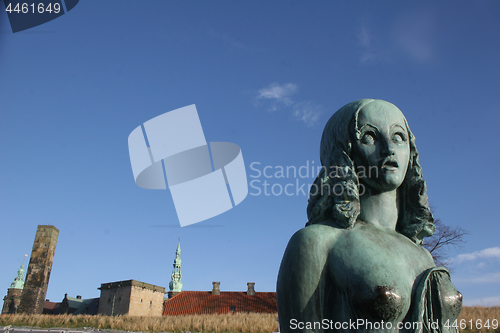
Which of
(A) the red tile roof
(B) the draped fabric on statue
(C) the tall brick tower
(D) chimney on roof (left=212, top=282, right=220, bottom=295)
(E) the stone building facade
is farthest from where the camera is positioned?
(C) the tall brick tower

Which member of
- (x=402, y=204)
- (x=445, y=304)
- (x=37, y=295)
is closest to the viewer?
(x=445, y=304)

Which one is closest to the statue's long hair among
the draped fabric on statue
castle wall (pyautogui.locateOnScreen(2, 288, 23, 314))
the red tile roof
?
the draped fabric on statue

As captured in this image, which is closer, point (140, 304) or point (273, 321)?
point (273, 321)

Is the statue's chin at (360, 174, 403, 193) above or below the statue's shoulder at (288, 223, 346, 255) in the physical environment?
above

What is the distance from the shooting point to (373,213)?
2.71 metres

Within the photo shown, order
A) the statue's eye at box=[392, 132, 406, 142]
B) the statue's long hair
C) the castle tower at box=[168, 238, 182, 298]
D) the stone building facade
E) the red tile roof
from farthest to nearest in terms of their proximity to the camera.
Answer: the castle tower at box=[168, 238, 182, 298] → the red tile roof → the stone building facade → the statue's eye at box=[392, 132, 406, 142] → the statue's long hair

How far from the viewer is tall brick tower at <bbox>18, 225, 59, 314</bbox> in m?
48.2

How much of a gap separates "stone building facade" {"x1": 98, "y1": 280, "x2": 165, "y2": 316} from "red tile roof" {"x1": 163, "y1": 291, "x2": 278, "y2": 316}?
5.40ft

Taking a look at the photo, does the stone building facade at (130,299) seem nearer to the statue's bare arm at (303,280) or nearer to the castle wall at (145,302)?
the castle wall at (145,302)

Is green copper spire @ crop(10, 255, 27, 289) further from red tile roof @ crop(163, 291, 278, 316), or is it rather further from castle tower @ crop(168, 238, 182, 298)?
red tile roof @ crop(163, 291, 278, 316)

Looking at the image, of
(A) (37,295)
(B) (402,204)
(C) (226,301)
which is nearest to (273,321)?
(B) (402,204)

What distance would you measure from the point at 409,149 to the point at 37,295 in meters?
57.9

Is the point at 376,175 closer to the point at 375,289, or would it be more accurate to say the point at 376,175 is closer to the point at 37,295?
the point at 375,289

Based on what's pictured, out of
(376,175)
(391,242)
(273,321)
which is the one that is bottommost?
(273,321)
